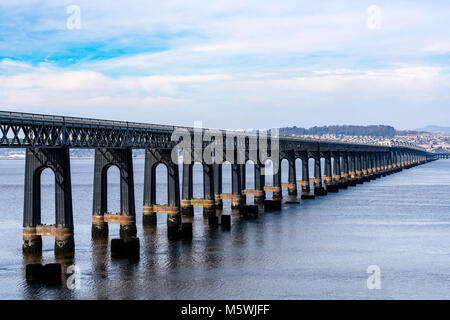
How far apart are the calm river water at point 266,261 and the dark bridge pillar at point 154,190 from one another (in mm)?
2191

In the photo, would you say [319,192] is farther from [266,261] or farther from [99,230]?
[266,261]

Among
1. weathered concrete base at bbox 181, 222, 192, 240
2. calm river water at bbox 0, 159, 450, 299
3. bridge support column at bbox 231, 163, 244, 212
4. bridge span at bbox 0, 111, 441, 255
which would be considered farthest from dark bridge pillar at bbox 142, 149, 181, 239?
bridge support column at bbox 231, 163, 244, 212

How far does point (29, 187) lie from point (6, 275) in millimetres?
7987

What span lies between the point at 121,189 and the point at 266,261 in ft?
55.8

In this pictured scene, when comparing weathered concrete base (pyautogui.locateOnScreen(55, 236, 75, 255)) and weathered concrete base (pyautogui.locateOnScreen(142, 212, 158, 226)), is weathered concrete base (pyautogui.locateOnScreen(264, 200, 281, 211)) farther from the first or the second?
weathered concrete base (pyautogui.locateOnScreen(55, 236, 75, 255))

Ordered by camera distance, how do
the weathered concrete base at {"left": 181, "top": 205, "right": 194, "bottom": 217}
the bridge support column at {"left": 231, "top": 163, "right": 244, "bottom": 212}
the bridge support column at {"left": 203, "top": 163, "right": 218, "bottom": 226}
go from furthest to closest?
the bridge support column at {"left": 231, "top": 163, "right": 244, "bottom": 212}, the weathered concrete base at {"left": 181, "top": 205, "right": 194, "bottom": 217}, the bridge support column at {"left": 203, "top": 163, "right": 218, "bottom": 226}

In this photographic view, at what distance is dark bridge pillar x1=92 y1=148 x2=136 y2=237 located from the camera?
211 ft

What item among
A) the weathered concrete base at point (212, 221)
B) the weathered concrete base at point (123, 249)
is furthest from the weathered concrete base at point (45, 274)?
the weathered concrete base at point (212, 221)

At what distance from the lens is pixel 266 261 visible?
5728 centimetres

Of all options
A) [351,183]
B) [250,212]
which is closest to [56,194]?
[250,212]

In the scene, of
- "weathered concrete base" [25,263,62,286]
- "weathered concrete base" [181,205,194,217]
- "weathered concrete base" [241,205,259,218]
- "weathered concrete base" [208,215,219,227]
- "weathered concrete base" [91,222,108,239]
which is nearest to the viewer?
"weathered concrete base" [25,263,62,286]

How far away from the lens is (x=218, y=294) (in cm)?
4462

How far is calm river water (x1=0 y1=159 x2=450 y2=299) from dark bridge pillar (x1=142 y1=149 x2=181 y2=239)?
219 centimetres
